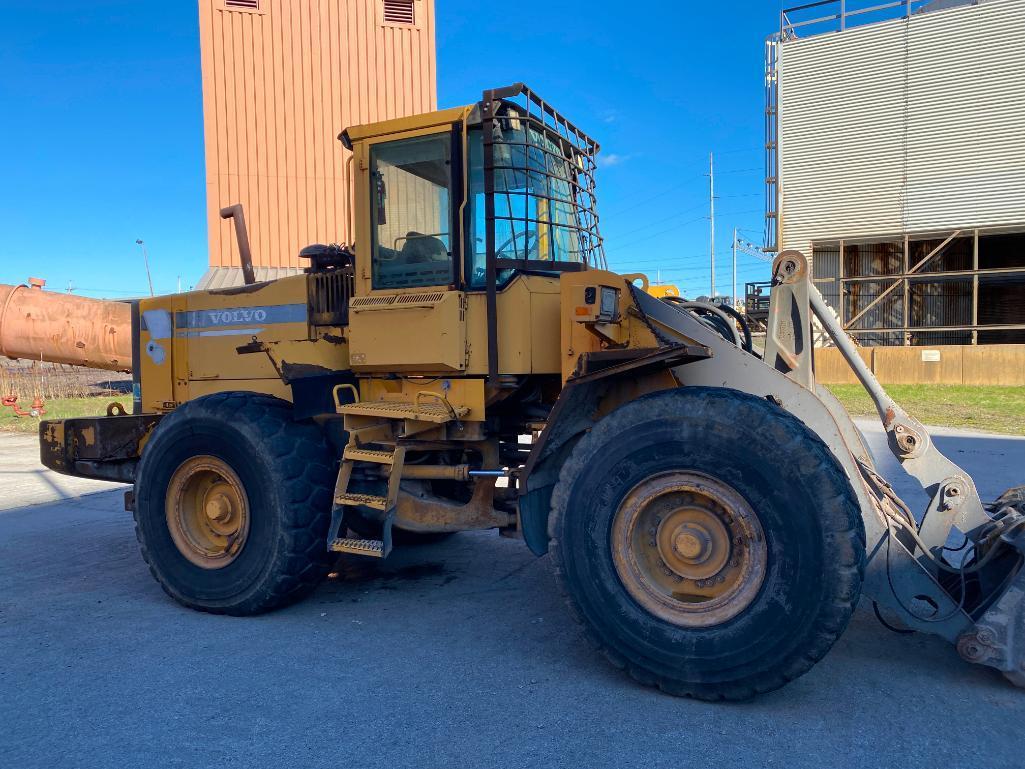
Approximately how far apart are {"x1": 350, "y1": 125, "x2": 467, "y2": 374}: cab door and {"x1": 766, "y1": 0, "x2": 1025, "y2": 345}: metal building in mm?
22195

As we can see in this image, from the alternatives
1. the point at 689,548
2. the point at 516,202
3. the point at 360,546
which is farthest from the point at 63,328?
the point at 689,548

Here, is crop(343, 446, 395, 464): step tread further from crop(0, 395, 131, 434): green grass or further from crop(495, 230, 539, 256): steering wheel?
crop(0, 395, 131, 434): green grass

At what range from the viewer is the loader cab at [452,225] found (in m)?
4.48

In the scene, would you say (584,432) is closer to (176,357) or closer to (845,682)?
(845,682)

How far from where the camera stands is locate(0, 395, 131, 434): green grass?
17234 millimetres

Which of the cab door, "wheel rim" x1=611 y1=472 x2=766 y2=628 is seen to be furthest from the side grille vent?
"wheel rim" x1=611 y1=472 x2=766 y2=628

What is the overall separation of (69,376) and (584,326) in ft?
71.6

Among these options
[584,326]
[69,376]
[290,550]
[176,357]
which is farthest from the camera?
[69,376]

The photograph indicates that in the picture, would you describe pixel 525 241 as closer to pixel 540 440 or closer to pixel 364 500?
pixel 540 440

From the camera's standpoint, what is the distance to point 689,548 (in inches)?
140

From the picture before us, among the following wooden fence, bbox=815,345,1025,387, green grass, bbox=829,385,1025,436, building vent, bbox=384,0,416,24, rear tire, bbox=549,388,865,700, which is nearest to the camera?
rear tire, bbox=549,388,865,700

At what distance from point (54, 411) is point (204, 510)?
16.0 meters

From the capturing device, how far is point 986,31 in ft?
75.2

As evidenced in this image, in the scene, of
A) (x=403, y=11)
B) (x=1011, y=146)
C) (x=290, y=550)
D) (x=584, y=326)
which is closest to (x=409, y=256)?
(x=584, y=326)
